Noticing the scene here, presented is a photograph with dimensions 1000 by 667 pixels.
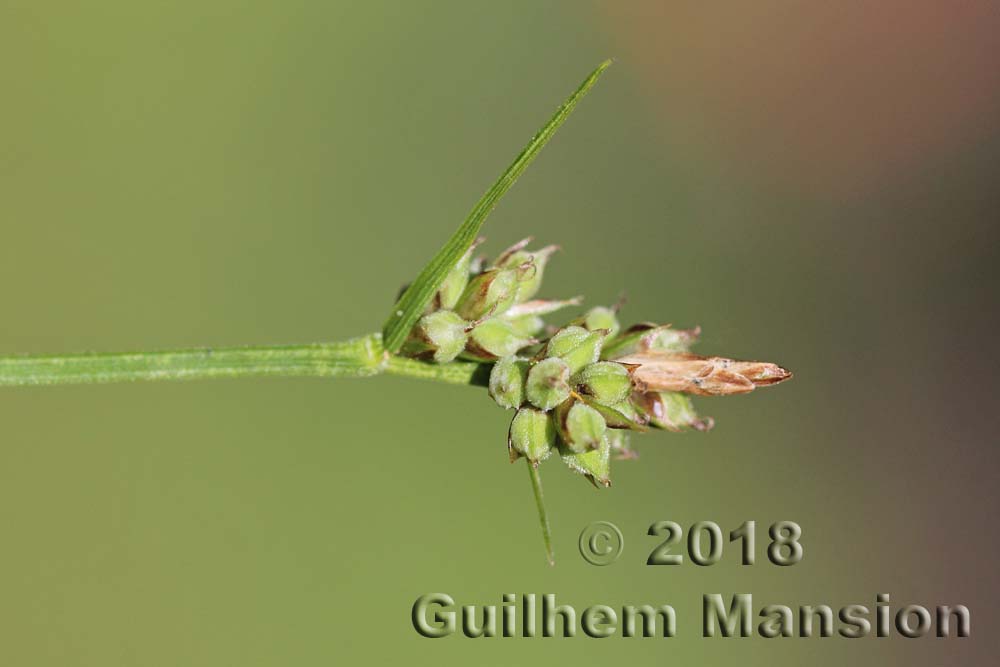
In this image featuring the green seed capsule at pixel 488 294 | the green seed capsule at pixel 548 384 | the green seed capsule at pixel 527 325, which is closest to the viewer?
the green seed capsule at pixel 548 384

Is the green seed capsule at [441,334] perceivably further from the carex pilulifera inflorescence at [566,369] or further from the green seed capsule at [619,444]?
the green seed capsule at [619,444]

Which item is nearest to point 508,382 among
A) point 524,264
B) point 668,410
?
point 524,264

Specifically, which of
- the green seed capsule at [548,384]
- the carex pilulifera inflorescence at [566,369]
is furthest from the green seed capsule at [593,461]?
the green seed capsule at [548,384]

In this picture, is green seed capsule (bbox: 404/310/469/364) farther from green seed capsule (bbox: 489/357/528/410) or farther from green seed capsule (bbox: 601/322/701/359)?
green seed capsule (bbox: 601/322/701/359)

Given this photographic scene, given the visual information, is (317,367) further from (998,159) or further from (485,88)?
(998,159)

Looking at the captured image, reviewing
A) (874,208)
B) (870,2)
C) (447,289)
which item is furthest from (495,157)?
(447,289)

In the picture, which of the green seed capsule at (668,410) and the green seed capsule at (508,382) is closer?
the green seed capsule at (508,382)

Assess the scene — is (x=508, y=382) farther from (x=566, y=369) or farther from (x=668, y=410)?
(x=668, y=410)
